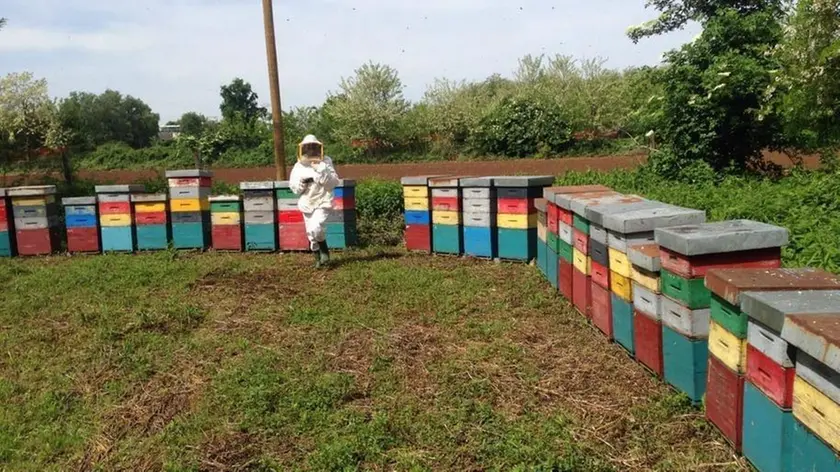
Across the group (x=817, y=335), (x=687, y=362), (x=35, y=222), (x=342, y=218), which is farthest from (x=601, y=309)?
(x=35, y=222)

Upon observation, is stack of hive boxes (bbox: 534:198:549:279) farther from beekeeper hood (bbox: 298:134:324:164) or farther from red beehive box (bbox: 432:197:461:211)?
beekeeper hood (bbox: 298:134:324:164)

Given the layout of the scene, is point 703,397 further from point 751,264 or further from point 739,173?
point 739,173

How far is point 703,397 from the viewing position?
10.8 ft

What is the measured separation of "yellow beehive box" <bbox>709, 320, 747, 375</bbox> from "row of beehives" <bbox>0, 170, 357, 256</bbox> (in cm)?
610

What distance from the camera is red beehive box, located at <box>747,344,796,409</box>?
7.84 ft

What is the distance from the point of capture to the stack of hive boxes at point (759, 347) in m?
2.42

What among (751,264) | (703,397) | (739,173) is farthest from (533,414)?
(739,173)

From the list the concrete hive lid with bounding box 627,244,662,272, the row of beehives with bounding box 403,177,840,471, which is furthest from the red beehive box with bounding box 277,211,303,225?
the concrete hive lid with bounding box 627,244,662,272

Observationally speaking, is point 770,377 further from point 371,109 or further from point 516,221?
point 371,109

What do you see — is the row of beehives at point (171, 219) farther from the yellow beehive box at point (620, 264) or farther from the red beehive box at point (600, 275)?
the yellow beehive box at point (620, 264)

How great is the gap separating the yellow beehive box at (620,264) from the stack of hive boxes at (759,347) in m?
1.06

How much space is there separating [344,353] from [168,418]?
4.29 ft

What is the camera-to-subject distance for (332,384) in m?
4.01

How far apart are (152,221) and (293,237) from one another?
218cm
